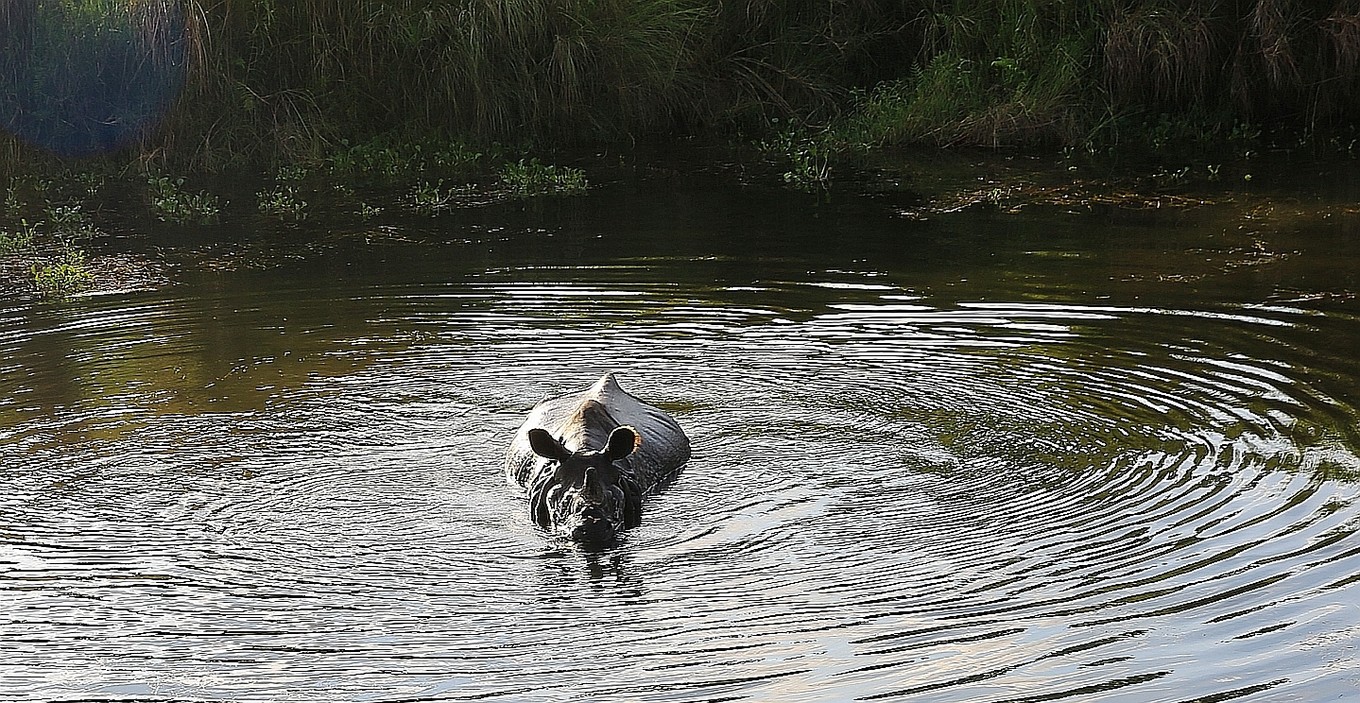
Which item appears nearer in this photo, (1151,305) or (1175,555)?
(1175,555)

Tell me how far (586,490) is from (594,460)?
11.7 inches

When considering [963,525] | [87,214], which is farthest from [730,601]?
[87,214]

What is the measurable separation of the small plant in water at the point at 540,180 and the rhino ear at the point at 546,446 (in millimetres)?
10661

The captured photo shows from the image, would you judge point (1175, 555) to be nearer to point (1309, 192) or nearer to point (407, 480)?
point (407, 480)

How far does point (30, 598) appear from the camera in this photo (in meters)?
6.04

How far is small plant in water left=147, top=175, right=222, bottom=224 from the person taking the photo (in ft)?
53.6

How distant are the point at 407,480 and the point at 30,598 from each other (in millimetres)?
1844

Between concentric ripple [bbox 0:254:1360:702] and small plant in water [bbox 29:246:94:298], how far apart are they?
1.96 metres

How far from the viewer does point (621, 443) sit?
7.01 m

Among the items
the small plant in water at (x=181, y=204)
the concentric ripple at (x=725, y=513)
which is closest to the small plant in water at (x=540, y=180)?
the small plant in water at (x=181, y=204)

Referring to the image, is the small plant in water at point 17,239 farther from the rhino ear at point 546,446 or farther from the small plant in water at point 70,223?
the rhino ear at point 546,446

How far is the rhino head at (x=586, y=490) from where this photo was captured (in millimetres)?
6641

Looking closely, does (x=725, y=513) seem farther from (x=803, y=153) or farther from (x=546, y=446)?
(x=803, y=153)

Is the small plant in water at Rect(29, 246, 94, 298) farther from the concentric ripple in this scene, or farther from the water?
the concentric ripple
